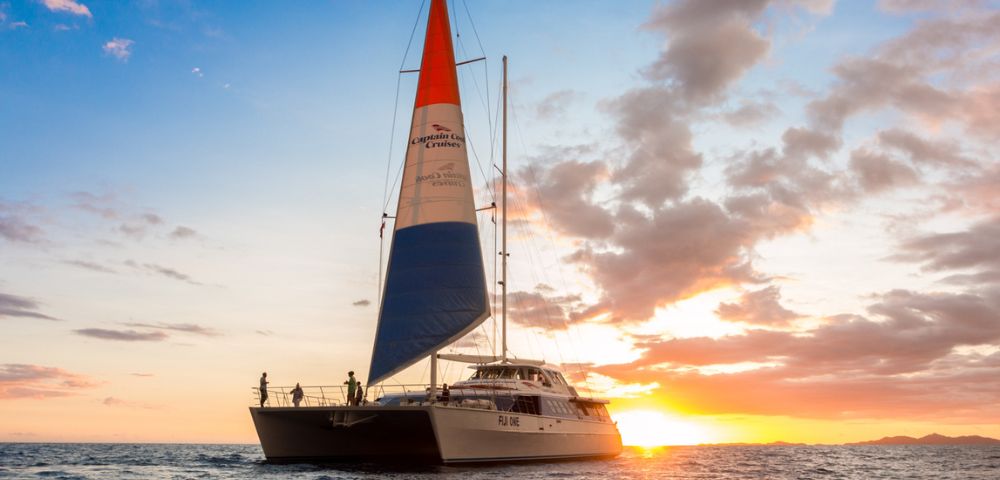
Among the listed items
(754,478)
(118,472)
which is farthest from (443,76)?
(754,478)

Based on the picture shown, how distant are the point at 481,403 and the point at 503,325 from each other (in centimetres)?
838

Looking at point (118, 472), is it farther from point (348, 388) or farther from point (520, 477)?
point (520, 477)

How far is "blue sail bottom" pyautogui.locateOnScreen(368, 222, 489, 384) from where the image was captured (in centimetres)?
2588

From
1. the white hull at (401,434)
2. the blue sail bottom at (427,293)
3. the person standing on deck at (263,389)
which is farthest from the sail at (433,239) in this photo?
the person standing on deck at (263,389)

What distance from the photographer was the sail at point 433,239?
26.0 meters

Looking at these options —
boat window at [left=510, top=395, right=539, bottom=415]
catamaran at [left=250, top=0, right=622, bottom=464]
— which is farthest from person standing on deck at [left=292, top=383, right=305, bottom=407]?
boat window at [left=510, top=395, right=539, bottom=415]

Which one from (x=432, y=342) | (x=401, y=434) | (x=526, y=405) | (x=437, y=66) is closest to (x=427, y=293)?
(x=432, y=342)

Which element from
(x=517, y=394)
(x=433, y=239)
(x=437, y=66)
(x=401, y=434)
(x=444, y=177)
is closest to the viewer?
(x=401, y=434)

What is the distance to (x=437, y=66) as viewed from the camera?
2922 centimetres

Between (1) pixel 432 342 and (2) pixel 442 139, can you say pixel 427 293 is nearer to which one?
(1) pixel 432 342

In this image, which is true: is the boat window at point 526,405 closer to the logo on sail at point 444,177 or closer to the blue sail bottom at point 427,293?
the blue sail bottom at point 427,293

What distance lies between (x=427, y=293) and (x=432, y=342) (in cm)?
164

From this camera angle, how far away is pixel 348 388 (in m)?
26.1

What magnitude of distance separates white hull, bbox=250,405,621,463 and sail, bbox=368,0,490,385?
2.03m
